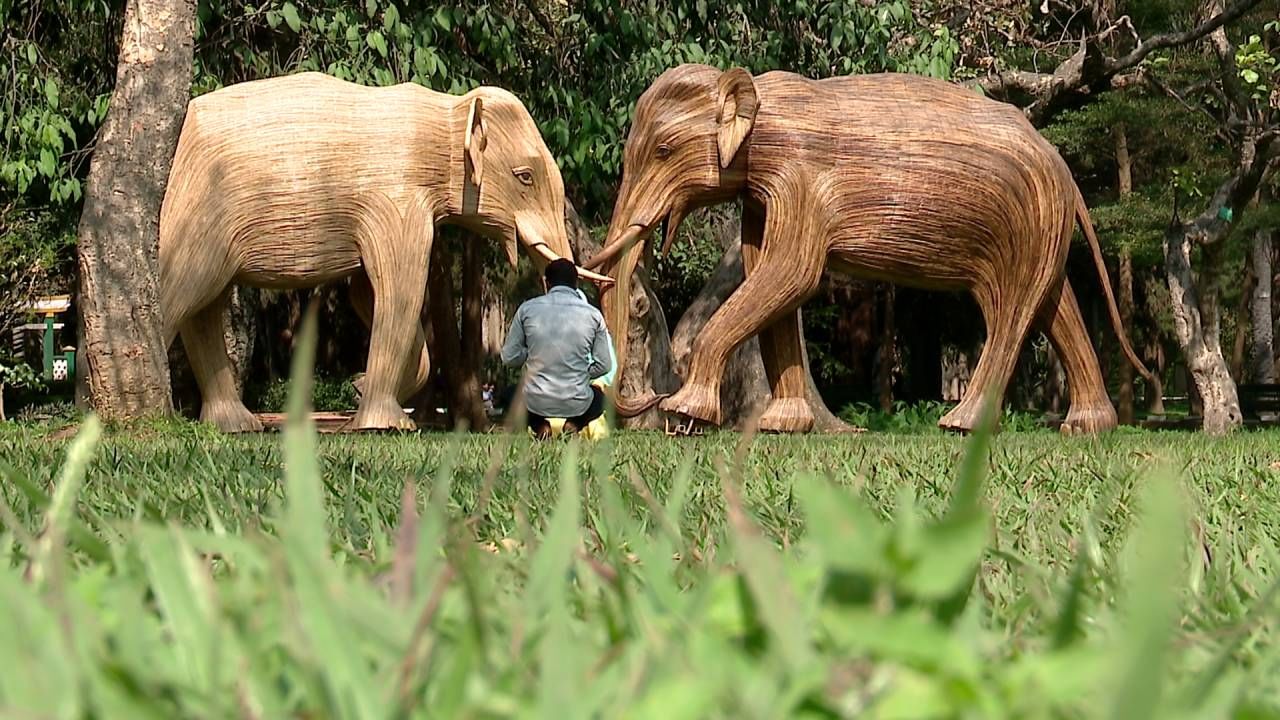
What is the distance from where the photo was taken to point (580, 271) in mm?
8867

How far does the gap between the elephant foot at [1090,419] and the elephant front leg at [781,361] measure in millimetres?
1730

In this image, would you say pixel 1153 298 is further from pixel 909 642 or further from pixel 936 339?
pixel 909 642

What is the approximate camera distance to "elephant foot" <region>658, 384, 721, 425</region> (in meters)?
8.67

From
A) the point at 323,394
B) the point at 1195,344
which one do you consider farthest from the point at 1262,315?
the point at 323,394

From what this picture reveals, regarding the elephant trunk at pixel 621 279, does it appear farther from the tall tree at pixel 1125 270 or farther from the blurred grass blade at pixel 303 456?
the tall tree at pixel 1125 270

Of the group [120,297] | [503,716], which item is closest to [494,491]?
[503,716]

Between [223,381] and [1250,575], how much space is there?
9.01m

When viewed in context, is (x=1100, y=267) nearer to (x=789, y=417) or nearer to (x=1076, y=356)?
(x=1076, y=356)

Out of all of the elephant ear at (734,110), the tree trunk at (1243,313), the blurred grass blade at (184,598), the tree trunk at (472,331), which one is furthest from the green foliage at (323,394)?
the blurred grass blade at (184,598)

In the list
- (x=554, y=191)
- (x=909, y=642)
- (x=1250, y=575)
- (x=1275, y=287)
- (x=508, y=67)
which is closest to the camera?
(x=909, y=642)

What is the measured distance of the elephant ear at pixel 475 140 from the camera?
9.39 metres

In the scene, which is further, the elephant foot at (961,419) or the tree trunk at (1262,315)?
the tree trunk at (1262,315)

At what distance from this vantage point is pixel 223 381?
10.1 m

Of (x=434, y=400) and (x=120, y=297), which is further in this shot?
(x=434, y=400)
